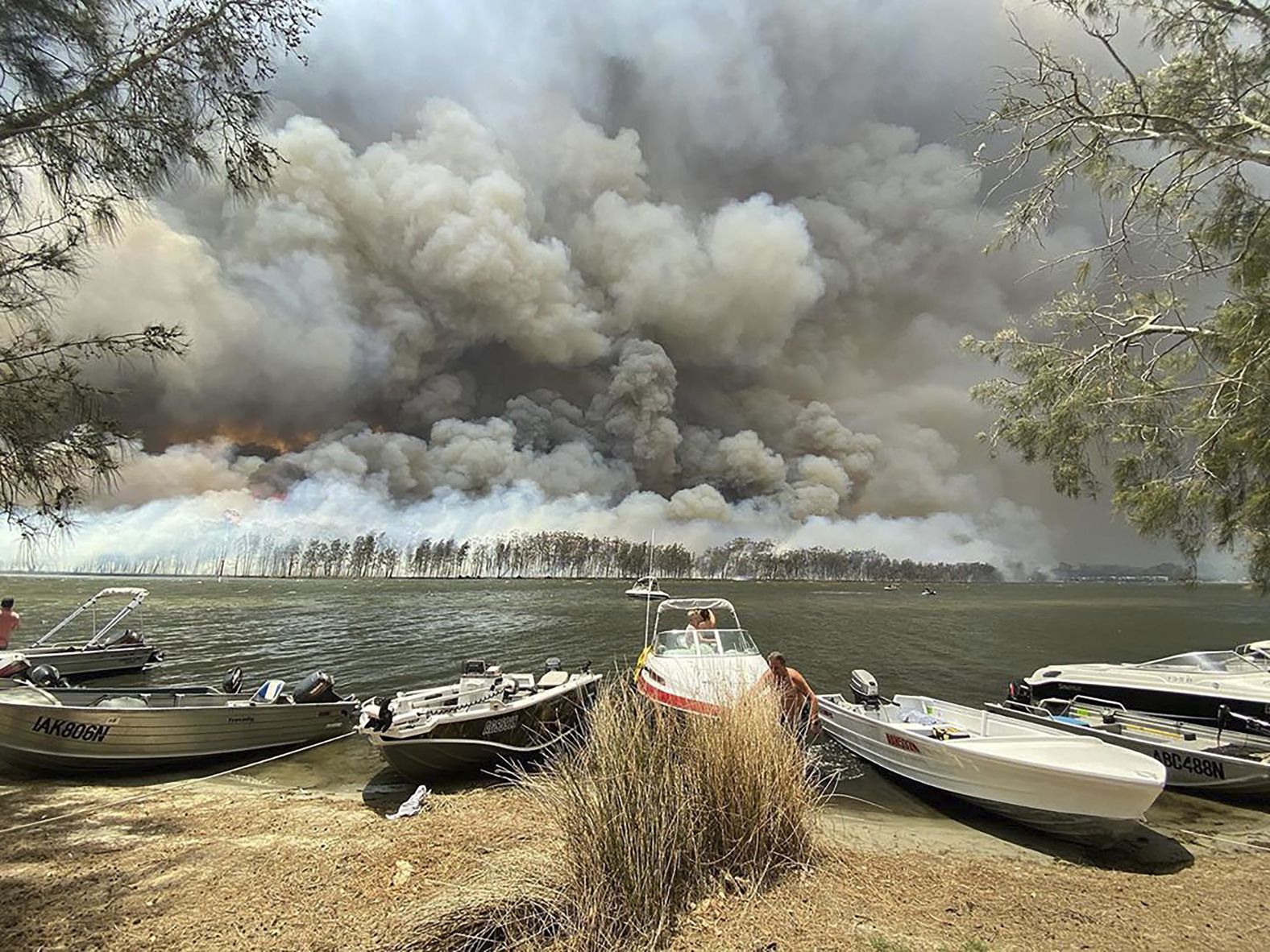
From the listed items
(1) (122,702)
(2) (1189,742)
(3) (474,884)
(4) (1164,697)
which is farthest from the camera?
(4) (1164,697)

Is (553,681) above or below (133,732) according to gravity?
above

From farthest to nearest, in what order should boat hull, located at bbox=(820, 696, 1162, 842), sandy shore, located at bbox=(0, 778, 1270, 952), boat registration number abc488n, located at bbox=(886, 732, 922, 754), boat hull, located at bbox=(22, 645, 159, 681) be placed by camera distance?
boat hull, located at bbox=(22, 645, 159, 681) → boat registration number abc488n, located at bbox=(886, 732, 922, 754) → boat hull, located at bbox=(820, 696, 1162, 842) → sandy shore, located at bbox=(0, 778, 1270, 952)

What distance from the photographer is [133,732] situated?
31.7ft

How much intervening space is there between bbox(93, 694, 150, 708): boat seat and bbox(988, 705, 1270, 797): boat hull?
1619 centimetres

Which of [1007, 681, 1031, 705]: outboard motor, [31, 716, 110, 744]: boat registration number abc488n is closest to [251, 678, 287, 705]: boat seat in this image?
[31, 716, 110, 744]: boat registration number abc488n

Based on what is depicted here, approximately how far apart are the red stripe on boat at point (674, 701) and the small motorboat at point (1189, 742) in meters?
7.33

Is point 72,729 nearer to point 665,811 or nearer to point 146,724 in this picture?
point 146,724

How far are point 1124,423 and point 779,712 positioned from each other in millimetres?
7882

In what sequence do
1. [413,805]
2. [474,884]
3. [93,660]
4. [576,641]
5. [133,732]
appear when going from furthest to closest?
1. [576,641]
2. [93,660]
3. [133,732]
4. [413,805]
5. [474,884]

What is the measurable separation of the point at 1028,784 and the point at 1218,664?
338 inches

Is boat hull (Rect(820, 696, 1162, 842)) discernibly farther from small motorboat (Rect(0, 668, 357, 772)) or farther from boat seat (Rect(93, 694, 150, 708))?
boat seat (Rect(93, 694, 150, 708))

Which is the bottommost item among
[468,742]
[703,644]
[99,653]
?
[99,653]

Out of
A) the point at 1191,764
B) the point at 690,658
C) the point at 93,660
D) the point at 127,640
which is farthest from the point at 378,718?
the point at 127,640

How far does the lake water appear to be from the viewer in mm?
19438
